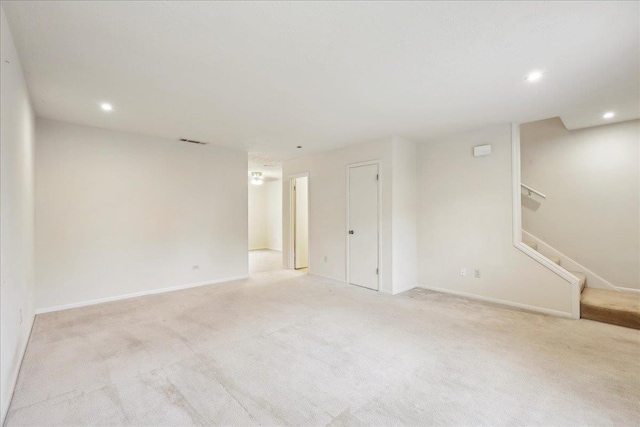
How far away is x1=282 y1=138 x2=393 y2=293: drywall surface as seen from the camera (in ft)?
14.7

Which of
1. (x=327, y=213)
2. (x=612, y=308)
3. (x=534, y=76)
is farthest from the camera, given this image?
(x=327, y=213)

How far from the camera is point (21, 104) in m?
2.43

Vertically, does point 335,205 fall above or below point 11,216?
above

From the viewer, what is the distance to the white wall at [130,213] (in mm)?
3646

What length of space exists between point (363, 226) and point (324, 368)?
2.82 metres

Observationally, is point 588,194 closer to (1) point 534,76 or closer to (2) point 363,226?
(1) point 534,76

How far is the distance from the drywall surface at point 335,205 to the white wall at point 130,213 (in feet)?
4.32

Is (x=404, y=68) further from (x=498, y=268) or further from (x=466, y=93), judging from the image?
(x=498, y=268)

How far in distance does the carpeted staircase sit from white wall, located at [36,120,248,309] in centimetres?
504

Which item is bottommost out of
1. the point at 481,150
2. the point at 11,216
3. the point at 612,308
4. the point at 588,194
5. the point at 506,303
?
the point at 506,303

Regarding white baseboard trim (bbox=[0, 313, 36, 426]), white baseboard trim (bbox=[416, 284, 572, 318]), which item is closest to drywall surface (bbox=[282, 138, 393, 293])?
white baseboard trim (bbox=[416, 284, 572, 318])

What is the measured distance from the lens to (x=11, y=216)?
6.56 feet

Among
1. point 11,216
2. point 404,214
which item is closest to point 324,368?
point 11,216

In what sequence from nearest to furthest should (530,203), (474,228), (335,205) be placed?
(474,228), (530,203), (335,205)
